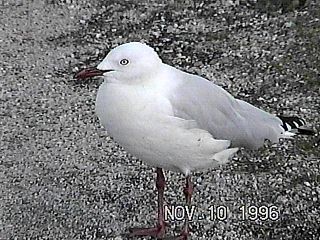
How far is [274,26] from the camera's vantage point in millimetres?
5496

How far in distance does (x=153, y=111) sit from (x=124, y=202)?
100cm

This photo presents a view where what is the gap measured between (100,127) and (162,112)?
152 cm

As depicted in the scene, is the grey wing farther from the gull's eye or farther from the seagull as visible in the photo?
the gull's eye

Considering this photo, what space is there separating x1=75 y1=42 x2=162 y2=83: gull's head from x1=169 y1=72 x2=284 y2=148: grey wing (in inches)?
6.0

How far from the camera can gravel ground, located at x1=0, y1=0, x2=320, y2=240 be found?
3.71 m

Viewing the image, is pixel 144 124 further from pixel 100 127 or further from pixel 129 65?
pixel 100 127

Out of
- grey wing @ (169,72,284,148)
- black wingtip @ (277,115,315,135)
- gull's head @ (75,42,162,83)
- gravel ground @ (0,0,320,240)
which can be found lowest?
gravel ground @ (0,0,320,240)

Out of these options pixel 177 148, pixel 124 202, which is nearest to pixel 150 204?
pixel 124 202

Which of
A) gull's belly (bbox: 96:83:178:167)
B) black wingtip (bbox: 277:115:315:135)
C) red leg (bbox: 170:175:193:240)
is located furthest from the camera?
black wingtip (bbox: 277:115:315:135)

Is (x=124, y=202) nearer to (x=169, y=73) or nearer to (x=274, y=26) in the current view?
(x=169, y=73)

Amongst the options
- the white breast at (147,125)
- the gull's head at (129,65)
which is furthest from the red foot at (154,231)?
the gull's head at (129,65)

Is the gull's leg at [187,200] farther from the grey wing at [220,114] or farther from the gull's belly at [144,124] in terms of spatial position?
the gull's belly at [144,124]

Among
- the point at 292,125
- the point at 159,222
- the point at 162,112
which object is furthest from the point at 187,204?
the point at 162,112

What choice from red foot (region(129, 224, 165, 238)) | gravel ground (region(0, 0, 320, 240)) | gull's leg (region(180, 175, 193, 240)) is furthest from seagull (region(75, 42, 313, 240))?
gravel ground (region(0, 0, 320, 240))
